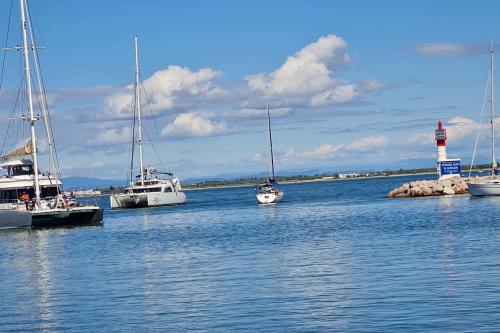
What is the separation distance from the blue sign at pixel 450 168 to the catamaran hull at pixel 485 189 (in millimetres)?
18815

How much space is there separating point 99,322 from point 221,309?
3.26 meters

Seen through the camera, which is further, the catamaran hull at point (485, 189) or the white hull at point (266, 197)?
the white hull at point (266, 197)

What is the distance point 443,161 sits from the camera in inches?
4158

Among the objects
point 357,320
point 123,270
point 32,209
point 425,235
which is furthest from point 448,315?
point 32,209

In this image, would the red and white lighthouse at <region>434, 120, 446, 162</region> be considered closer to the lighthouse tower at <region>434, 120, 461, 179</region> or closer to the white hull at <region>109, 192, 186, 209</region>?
the lighthouse tower at <region>434, 120, 461, 179</region>

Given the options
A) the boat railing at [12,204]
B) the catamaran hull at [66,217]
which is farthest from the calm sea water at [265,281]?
the boat railing at [12,204]

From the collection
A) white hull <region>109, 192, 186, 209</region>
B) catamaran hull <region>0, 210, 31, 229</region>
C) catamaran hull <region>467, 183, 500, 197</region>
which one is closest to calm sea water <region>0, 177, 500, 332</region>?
catamaran hull <region>0, 210, 31, 229</region>

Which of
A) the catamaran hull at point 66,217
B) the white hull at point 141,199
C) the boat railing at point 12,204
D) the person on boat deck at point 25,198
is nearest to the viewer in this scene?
the catamaran hull at point 66,217

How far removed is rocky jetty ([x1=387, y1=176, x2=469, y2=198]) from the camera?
98125mm

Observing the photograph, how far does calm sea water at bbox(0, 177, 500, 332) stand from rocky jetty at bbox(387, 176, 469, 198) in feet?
142

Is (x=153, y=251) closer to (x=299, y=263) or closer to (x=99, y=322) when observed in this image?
(x=299, y=263)

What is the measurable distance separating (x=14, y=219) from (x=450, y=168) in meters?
58.7

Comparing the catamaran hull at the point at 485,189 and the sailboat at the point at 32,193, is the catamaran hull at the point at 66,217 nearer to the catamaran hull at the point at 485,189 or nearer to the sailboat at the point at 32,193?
the sailboat at the point at 32,193

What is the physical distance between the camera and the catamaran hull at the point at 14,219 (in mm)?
63469
